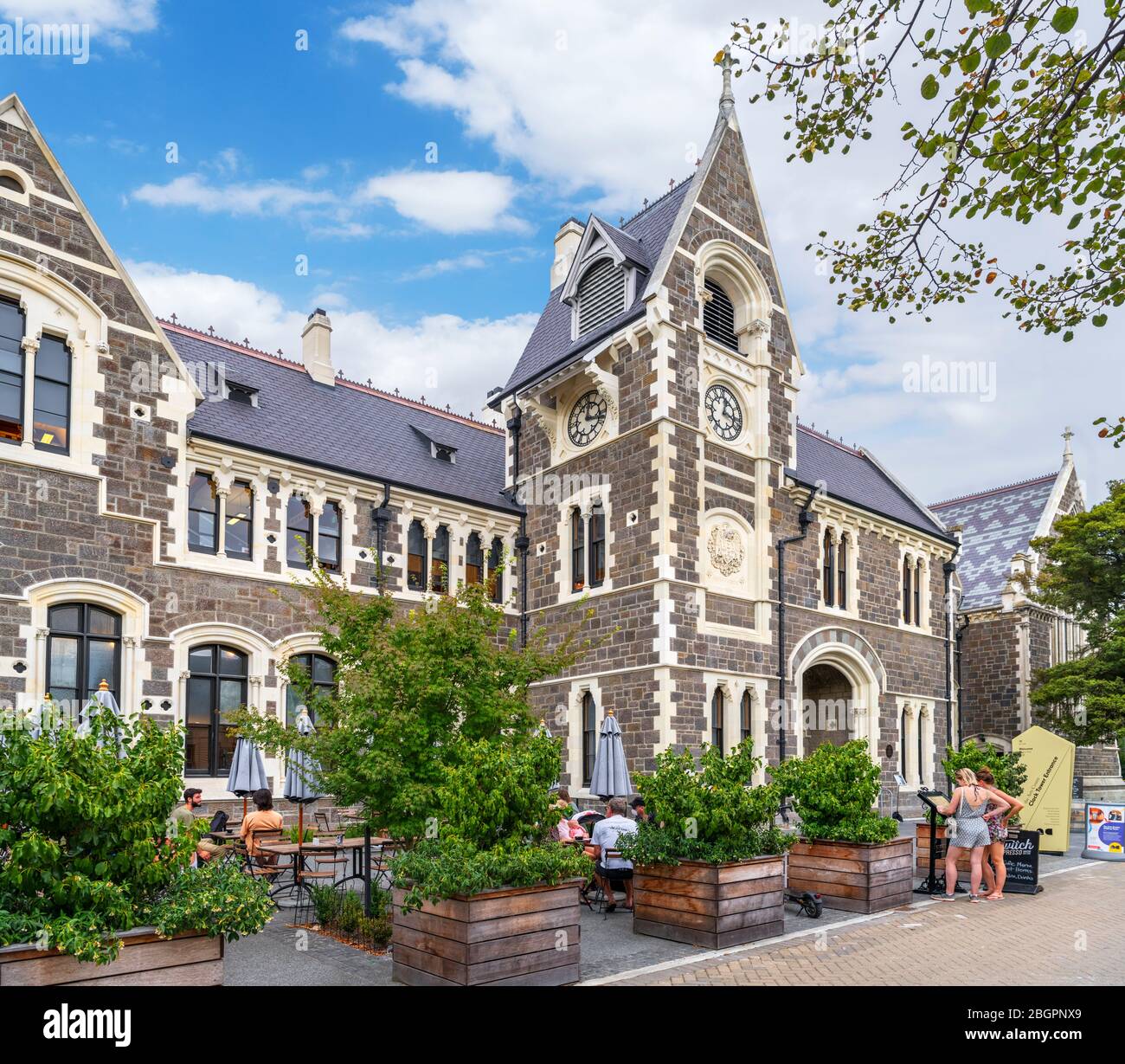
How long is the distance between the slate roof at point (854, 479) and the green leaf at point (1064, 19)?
19891mm

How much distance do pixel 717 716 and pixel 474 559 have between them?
7486 mm

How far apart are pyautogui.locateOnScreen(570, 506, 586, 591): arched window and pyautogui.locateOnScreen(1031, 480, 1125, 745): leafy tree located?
1517 centimetres

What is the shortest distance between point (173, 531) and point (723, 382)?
1313cm

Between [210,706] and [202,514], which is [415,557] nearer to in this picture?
[202,514]

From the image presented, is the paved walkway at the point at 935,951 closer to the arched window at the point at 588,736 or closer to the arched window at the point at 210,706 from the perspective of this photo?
the arched window at the point at 588,736

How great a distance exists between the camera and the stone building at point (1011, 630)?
119 feet

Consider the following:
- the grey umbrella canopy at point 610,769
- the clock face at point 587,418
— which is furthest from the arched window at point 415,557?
the grey umbrella canopy at point 610,769

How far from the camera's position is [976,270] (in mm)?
8867

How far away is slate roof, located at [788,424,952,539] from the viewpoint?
28.7m

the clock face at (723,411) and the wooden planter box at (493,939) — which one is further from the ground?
the clock face at (723,411)

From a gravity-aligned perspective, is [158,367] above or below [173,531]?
above

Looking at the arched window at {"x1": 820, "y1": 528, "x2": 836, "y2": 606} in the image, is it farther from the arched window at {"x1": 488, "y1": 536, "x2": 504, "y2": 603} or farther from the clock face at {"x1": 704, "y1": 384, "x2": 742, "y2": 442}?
the arched window at {"x1": 488, "y1": 536, "x2": 504, "y2": 603}

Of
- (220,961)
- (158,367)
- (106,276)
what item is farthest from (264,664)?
(220,961)

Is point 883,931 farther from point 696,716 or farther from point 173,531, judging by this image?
point 173,531
